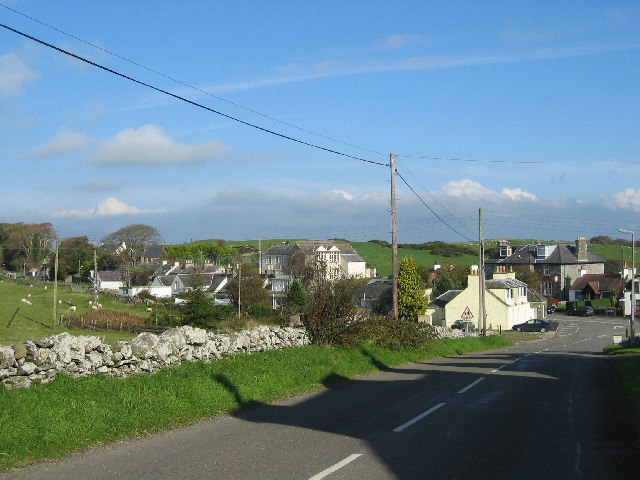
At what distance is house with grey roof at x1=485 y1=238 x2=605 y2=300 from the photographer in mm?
110000

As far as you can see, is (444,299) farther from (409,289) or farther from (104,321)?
(104,321)

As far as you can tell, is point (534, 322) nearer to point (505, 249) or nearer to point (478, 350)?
point (478, 350)

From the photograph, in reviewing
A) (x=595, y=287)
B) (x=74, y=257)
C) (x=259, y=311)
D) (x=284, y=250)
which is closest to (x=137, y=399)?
(x=259, y=311)

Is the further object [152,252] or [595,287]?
[152,252]

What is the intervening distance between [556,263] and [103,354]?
105m

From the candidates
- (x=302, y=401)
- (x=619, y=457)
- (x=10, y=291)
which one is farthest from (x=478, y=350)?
(x=10, y=291)

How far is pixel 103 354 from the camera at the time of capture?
13.7 m

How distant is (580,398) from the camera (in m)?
17.1

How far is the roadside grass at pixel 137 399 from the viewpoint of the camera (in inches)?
396

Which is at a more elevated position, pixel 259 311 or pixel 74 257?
pixel 74 257

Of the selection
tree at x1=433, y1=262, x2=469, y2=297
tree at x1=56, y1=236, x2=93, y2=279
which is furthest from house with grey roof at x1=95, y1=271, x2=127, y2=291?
tree at x1=433, y1=262, x2=469, y2=297

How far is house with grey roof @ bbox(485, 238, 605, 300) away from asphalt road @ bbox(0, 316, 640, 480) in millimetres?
96322

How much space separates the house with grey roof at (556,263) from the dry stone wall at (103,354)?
96.5 m

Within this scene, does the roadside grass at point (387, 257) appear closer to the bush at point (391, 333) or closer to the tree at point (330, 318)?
the bush at point (391, 333)
